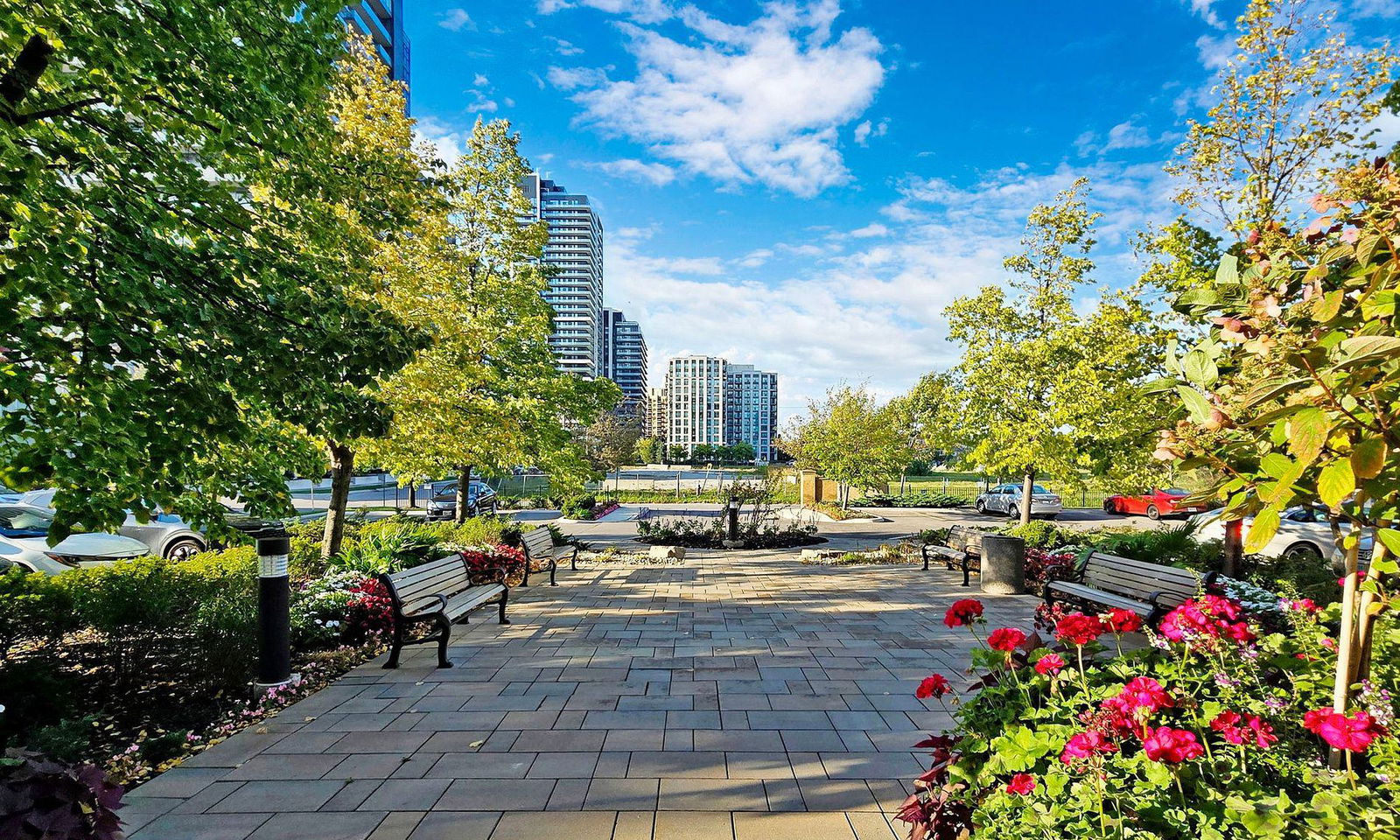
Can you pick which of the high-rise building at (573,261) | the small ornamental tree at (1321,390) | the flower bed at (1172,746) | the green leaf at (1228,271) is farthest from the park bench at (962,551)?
the high-rise building at (573,261)

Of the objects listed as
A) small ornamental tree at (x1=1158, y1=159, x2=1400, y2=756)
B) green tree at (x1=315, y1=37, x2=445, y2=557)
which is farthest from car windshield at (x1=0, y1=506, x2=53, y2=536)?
small ornamental tree at (x1=1158, y1=159, x2=1400, y2=756)

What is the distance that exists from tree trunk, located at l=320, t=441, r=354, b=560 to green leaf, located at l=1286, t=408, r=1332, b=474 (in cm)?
981

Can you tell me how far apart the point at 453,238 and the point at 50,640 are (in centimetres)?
843

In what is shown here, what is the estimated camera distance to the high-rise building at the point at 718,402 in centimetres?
16075

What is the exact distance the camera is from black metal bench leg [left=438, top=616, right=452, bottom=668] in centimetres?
556

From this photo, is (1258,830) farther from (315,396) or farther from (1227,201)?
(1227,201)

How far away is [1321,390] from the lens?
155cm

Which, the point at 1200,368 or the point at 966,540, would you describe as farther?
the point at 966,540

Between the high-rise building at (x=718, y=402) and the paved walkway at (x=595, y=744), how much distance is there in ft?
488

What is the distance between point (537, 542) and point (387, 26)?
149 feet

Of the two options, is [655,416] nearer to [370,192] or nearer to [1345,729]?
[370,192]

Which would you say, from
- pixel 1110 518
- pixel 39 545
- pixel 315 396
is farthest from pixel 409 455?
pixel 1110 518

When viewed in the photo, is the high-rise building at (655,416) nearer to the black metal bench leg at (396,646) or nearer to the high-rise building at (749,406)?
the high-rise building at (749,406)

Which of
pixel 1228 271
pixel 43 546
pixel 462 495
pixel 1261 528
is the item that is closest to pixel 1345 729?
pixel 1261 528
